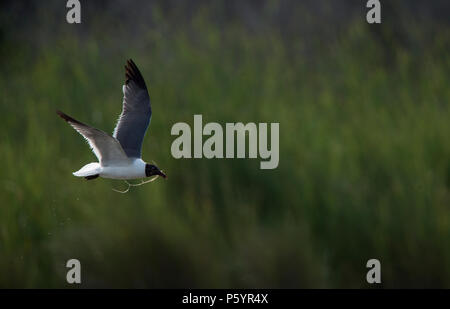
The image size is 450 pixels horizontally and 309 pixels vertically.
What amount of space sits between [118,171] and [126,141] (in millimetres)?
482

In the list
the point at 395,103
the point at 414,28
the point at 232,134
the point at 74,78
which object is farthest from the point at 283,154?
the point at 414,28

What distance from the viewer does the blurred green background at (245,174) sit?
20.6ft

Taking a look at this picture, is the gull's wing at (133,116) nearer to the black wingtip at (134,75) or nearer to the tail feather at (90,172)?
the black wingtip at (134,75)

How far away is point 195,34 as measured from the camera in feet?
35.6

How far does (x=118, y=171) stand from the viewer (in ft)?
19.4

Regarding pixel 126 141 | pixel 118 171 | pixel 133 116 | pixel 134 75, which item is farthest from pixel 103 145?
pixel 134 75

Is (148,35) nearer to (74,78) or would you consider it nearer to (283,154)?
(74,78)

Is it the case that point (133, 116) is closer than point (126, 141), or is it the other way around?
point (126, 141)

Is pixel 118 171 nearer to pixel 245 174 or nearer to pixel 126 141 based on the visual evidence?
pixel 126 141

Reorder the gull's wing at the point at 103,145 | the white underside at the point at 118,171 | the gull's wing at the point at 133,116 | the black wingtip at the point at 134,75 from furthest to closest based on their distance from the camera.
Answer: the black wingtip at the point at 134,75
the gull's wing at the point at 133,116
the white underside at the point at 118,171
the gull's wing at the point at 103,145

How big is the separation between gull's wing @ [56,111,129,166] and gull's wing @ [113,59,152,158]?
12.7 inches

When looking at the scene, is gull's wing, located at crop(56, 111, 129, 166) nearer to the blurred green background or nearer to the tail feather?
the tail feather

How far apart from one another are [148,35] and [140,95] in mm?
4178

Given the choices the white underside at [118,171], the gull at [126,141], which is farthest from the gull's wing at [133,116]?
the white underside at [118,171]
